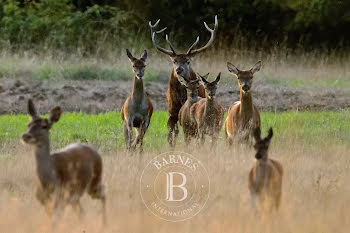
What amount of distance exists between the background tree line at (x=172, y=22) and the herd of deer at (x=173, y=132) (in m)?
12.8

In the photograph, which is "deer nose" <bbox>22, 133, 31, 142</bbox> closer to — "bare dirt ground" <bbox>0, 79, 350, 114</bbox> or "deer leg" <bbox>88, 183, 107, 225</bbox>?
"deer leg" <bbox>88, 183, 107, 225</bbox>

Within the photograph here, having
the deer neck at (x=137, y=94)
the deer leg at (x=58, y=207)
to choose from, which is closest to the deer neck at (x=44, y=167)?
the deer leg at (x=58, y=207)

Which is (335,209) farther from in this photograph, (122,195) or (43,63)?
(43,63)

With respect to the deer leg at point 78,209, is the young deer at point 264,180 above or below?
above

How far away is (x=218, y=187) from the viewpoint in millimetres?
9023

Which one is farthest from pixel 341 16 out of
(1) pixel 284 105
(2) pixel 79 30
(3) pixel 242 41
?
(1) pixel 284 105

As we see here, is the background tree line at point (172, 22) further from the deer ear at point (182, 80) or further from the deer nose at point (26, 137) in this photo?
the deer nose at point (26, 137)

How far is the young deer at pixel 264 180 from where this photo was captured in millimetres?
7930

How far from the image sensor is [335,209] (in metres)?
8.23

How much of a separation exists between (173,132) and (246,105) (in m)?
1.91

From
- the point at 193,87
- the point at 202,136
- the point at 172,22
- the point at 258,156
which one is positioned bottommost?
the point at 202,136

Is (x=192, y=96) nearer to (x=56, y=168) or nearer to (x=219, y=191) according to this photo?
(x=219, y=191)

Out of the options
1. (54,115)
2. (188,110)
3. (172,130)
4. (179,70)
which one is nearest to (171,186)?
(54,115)

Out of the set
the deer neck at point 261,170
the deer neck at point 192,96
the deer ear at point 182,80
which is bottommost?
the deer neck at point 261,170
